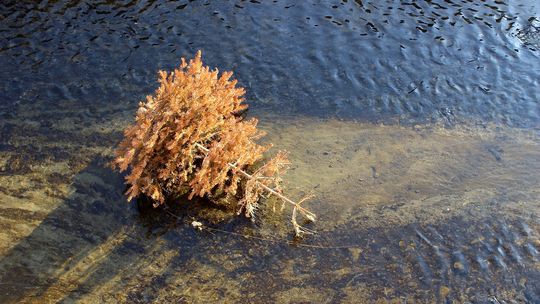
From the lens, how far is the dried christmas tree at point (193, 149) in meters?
7.38

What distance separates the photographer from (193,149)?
7.68 metres

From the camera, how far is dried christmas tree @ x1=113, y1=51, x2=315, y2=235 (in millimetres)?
7383

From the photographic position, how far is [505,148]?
365 inches

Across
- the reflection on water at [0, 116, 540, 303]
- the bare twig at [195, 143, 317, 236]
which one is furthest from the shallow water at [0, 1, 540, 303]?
the bare twig at [195, 143, 317, 236]

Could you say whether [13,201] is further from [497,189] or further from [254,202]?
[497,189]

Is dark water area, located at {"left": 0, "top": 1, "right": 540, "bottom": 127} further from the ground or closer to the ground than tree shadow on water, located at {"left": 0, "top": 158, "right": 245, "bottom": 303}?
further from the ground

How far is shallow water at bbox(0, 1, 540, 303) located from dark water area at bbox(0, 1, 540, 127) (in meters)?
0.04

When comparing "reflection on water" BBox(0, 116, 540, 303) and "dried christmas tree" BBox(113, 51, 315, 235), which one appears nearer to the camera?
"reflection on water" BBox(0, 116, 540, 303)

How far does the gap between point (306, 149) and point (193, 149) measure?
213cm

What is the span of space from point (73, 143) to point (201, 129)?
2.47 meters

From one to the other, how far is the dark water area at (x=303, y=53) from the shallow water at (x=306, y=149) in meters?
0.04

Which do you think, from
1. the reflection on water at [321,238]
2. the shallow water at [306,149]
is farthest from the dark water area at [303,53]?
the reflection on water at [321,238]

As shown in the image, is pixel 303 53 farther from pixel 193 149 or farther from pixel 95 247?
pixel 95 247

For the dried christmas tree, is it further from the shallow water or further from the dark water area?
the dark water area
